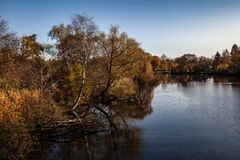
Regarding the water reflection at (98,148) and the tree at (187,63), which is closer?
the water reflection at (98,148)

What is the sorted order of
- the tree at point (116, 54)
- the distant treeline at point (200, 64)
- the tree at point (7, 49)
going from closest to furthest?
the tree at point (7, 49) → the tree at point (116, 54) → the distant treeline at point (200, 64)

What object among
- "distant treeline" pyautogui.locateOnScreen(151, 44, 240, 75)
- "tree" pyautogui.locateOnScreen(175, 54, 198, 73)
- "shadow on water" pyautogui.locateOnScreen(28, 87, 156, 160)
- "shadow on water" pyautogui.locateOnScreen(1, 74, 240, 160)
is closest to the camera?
"shadow on water" pyautogui.locateOnScreen(1, 74, 240, 160)

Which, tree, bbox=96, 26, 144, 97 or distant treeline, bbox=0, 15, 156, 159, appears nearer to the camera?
distant treeline, bbox=0, 15, 156, 159

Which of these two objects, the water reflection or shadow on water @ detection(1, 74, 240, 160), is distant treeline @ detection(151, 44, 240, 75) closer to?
shadow on water @ detection(1, 74, 240, 160)

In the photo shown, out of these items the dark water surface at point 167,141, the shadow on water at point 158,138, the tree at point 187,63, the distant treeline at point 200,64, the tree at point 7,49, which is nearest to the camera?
the dark water surface at point 167,141

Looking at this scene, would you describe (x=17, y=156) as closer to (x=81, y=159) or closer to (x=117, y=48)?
(x=81, y=159)

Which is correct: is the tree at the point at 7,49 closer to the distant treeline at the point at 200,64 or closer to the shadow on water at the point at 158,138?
the shadow on water at the point at 158,138

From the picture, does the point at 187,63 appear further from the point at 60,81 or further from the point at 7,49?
the point at 7,49

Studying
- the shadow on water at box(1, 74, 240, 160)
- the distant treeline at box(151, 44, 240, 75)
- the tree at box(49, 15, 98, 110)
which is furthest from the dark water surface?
the distant treeline at box(151, 44, 240, 75)

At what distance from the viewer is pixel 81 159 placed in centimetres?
1617

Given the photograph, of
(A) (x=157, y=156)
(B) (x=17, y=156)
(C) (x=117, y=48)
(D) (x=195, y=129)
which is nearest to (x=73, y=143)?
(B) (x=17, y=156)

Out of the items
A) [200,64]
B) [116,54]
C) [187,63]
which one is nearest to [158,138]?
[116,54]

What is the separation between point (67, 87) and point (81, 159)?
15.7m

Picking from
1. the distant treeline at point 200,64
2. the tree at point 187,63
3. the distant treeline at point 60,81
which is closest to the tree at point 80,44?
the distant treeline at point 60,81
